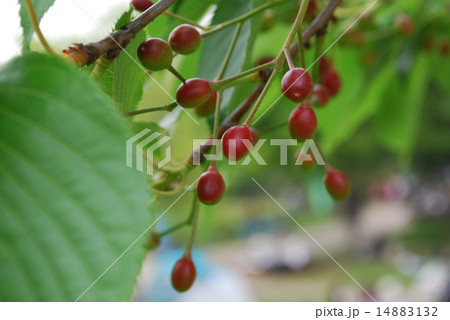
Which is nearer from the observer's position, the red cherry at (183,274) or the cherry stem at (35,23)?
the cherry stem at (35,23)

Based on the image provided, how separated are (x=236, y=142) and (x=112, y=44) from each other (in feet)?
0.33

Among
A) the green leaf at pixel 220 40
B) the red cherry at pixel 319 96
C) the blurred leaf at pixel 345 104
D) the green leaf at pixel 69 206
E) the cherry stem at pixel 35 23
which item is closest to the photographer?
the green leaf at pixel 69 206

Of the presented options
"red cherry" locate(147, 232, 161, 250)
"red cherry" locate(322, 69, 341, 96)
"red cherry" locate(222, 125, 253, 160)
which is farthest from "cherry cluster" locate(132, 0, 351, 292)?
"red cherry" locate(322, 69, 341, 96)

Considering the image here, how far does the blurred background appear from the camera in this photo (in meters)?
0.85

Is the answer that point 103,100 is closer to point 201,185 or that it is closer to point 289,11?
Answer: point 201,185

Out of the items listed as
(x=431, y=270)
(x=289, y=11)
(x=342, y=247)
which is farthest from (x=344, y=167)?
(x=289, y=11)

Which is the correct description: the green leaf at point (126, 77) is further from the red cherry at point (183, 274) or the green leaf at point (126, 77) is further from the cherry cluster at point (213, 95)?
the red cherry at point (183, 274)

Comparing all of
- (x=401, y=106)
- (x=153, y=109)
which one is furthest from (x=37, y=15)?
(x=401, y=106)

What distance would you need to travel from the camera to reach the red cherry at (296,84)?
363 mm

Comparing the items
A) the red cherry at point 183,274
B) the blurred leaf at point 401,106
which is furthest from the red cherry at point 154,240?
the blurred leaf at point 401,106

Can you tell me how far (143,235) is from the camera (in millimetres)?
204

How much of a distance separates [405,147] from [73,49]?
3.20 ft

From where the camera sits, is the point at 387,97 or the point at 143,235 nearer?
the point at 143,235

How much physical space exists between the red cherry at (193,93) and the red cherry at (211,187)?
0.05 m
